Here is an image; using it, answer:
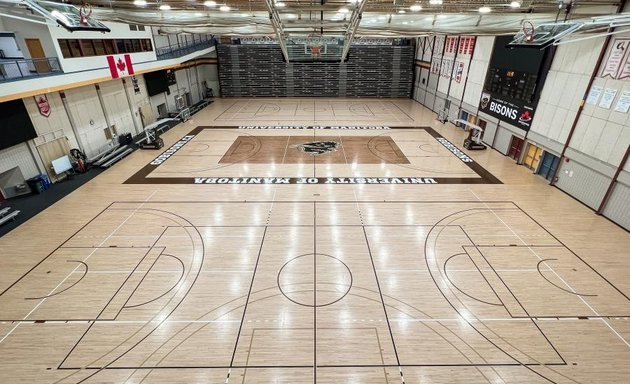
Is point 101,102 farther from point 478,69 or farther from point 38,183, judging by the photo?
point 478,69

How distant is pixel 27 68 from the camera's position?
1247 centimetres

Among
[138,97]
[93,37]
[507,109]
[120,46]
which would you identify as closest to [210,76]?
[138,97]

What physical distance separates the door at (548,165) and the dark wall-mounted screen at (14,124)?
78.2ft

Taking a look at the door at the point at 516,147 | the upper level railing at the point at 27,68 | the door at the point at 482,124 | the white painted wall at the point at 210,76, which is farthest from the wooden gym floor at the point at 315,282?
the white painted wall at the point at 210,76

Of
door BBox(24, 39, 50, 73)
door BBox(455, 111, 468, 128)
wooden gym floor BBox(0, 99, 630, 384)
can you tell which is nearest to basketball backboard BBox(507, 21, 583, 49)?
wooden gym floor BBox(0, 99, 630, 384)

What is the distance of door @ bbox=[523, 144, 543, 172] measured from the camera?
610 inches

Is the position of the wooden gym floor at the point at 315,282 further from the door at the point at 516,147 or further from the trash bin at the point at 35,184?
the door at the point at 516,147

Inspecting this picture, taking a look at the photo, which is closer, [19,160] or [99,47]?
[19,160]

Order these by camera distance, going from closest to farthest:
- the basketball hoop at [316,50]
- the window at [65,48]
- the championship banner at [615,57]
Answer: the championship banner at [615,57], the window at [65,48], the basketball hoop at [316,50]

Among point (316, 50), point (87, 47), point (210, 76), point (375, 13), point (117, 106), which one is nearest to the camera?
point (375, 13)

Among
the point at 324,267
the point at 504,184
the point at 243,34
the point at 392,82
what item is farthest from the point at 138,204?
the point at 392,82

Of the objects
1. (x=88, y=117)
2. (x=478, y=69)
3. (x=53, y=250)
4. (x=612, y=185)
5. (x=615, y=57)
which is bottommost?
(x=53, y=250)

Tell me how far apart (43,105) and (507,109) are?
78.3 feet

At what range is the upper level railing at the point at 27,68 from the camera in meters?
11.5
